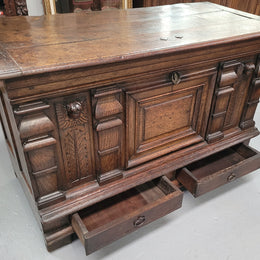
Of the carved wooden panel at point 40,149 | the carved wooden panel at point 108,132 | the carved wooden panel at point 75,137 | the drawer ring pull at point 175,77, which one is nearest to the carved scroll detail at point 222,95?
the drawer ring pull at point 175,77

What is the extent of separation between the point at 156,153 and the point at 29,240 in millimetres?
701

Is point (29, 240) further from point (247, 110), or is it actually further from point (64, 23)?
point (247, 110)

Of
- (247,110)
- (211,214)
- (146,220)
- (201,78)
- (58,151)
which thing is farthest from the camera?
(247,110)

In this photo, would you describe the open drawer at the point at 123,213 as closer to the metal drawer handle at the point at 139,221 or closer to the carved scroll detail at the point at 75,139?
the metal drawer handle at the point at 139,221

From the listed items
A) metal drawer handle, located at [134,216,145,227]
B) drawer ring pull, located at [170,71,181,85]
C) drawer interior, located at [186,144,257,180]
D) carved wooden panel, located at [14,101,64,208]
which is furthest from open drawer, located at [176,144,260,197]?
carved wooden panel, located at [14,101,64,208]

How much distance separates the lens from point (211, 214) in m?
1.46

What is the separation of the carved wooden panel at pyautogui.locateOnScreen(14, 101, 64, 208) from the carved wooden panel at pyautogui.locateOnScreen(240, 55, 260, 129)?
1.05m

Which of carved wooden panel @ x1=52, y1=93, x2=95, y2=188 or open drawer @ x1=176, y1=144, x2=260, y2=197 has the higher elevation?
carved wooden panel @ x1=52, y1=93, x2=95, y2=188

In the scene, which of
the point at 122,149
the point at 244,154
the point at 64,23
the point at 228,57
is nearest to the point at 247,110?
the point at 244,154

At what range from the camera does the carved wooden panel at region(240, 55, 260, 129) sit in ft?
4.94

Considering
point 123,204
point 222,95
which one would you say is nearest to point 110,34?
point 222,95

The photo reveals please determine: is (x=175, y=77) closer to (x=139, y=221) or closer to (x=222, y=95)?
(x=222, y=95)

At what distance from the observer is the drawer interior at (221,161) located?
1566 millimetres

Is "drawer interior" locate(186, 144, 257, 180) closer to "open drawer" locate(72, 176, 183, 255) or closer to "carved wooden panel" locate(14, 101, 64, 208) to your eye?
"open drawer" locate(72, 176, 183, 255)
